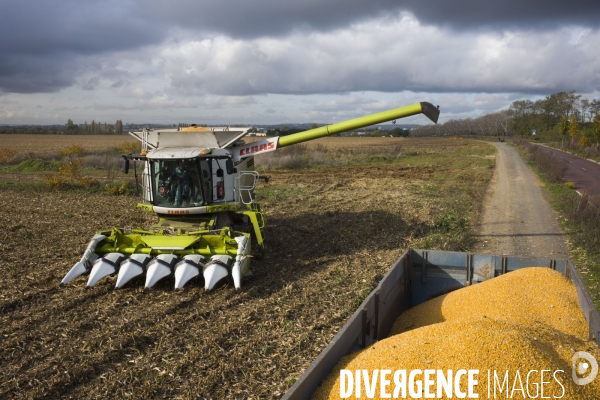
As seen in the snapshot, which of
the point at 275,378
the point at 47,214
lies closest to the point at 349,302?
the point at 275,378

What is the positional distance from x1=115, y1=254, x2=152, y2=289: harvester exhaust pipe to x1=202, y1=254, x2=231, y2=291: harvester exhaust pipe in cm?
110

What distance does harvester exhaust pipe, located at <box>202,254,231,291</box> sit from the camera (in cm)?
789

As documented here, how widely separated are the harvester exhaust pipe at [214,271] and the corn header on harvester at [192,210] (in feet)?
0.05

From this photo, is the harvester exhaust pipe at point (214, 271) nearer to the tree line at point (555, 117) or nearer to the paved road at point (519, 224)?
the paved road at point (519, 224)

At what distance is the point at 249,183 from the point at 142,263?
4277mm

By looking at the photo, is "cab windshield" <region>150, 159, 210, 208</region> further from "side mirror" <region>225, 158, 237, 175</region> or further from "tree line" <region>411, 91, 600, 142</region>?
"tree line" <region>411, 91, 600, 142</region>

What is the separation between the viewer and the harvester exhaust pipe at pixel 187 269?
7.92 m

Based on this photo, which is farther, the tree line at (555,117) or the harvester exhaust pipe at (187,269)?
the tree line at (555,117)

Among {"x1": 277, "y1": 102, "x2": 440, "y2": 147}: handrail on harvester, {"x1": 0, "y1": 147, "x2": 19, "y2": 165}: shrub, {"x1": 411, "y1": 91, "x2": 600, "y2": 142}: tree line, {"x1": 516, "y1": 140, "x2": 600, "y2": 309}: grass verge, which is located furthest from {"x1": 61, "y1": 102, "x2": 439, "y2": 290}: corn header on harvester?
{"x1": 411, "y1": 91, "x2": 600, "y2": 142}: tree line

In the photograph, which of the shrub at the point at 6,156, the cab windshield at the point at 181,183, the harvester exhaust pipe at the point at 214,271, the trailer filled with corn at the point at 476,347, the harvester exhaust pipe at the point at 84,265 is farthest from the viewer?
the shrub at the point at 6,156

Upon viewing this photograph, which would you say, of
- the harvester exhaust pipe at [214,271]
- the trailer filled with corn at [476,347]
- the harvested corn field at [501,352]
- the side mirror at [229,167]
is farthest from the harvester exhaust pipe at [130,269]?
the harvested corn field at [501,352]

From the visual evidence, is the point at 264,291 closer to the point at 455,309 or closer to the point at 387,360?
the point at 455,309

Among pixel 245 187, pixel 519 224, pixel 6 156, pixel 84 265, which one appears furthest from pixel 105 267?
pixel 6 156

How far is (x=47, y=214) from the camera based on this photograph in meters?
15.6
